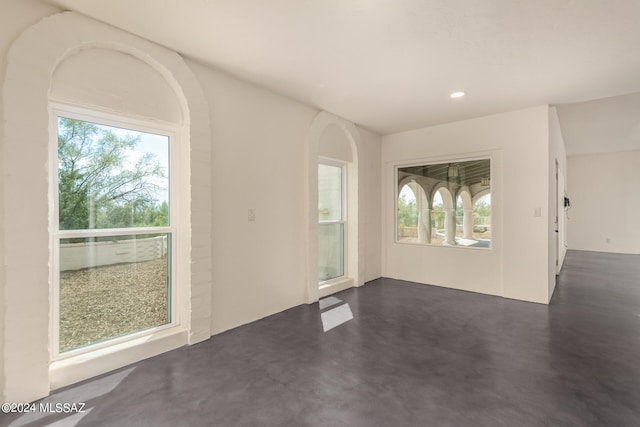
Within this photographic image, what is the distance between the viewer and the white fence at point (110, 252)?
225 cm

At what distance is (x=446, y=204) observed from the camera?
5086 millimetres

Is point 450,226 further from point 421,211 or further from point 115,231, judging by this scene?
point 115,231

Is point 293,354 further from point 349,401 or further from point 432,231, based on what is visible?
point 432,231

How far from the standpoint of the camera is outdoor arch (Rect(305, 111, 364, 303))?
4.02m

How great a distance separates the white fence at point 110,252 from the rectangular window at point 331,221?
2.30 m

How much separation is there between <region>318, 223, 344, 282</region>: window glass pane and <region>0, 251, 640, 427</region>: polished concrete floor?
0.92m

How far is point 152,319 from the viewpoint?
2715 mm

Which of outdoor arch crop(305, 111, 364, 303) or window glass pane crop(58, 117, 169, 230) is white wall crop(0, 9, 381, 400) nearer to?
outdoor arch crop(305, 111, 364, 303)

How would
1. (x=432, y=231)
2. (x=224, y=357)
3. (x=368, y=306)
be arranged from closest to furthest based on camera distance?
(x=224, y=357)
(x=368, y=306)
(x=432, y=231)

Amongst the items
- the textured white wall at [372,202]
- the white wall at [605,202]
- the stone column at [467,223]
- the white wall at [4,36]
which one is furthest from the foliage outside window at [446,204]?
the white wall at [605,202]

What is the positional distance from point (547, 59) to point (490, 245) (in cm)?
261

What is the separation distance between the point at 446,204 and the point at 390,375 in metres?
3.51

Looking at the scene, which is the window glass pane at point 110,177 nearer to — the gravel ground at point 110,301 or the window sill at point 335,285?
the gravel ground at point 110,301

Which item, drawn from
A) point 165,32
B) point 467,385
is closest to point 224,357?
point 467,385
